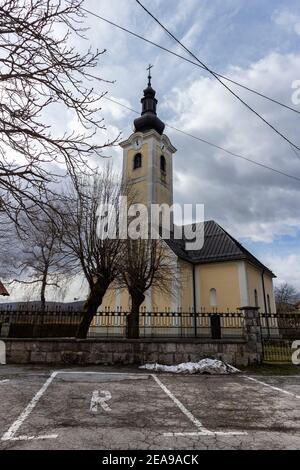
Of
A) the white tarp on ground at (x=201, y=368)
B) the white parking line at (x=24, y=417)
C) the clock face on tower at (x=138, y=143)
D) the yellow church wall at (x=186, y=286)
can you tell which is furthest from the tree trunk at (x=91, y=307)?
the clock face on tower at (x=138, y=143)

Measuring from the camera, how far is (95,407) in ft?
18.9

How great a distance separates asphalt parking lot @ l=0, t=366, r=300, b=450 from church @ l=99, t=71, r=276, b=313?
1262 cm

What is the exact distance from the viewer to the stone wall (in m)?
11.0

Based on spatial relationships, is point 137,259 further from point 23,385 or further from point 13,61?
point 13,61

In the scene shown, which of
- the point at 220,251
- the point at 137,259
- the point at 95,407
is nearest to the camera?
the point at 95,407

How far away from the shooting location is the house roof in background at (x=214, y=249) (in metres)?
24.8

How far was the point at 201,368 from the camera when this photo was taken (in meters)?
9.98

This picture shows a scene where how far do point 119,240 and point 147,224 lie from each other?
12.3ft

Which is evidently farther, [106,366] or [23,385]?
[106,366]

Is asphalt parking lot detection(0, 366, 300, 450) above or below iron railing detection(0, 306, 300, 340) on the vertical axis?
below

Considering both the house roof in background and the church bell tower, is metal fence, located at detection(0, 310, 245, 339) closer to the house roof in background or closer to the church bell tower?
the house roof in background

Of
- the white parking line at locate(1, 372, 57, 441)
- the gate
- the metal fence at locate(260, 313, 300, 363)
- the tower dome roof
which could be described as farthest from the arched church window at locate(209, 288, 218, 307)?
the white parking line at locate(1, 372, 57, 441)

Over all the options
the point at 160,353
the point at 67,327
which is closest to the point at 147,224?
the point at 67,327

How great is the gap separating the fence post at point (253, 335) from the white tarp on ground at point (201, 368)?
4.32ft
